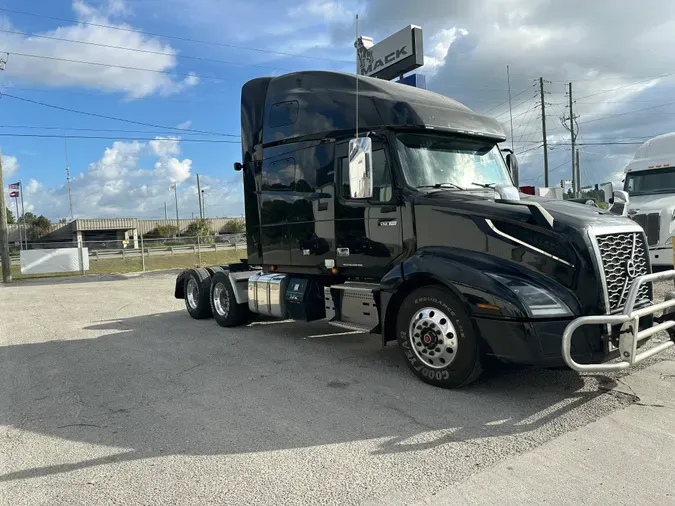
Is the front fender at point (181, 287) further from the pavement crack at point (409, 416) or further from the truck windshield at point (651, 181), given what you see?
the truck windshield at point (651, 181)

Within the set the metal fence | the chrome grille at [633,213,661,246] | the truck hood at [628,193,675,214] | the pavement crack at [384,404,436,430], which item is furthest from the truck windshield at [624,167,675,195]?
the metal fence

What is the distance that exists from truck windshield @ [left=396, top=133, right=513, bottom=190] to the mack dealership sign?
817 centimetres

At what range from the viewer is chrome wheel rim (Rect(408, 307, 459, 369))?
472 centimetres

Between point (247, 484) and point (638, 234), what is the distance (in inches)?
160

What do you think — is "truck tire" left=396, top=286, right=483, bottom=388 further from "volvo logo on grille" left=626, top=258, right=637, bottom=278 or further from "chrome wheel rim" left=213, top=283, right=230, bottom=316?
"chrome wheel rim" left=213, top=283, right=230, bottom=316

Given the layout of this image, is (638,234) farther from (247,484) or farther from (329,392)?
(247,484)

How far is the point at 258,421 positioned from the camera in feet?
14.1

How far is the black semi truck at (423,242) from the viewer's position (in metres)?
4.23

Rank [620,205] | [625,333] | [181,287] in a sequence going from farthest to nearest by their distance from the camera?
[181,287]
[620,205]
[625,333]

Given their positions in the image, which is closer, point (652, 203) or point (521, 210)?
point (521, 210)

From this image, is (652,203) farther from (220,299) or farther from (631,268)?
(220,299)

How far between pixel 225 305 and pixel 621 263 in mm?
6194

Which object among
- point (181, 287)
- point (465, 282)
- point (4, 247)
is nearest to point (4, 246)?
point (4, 247)

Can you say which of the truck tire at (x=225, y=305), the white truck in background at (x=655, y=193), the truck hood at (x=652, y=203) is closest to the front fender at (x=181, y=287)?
the truck tire at (x=225, y=305)
